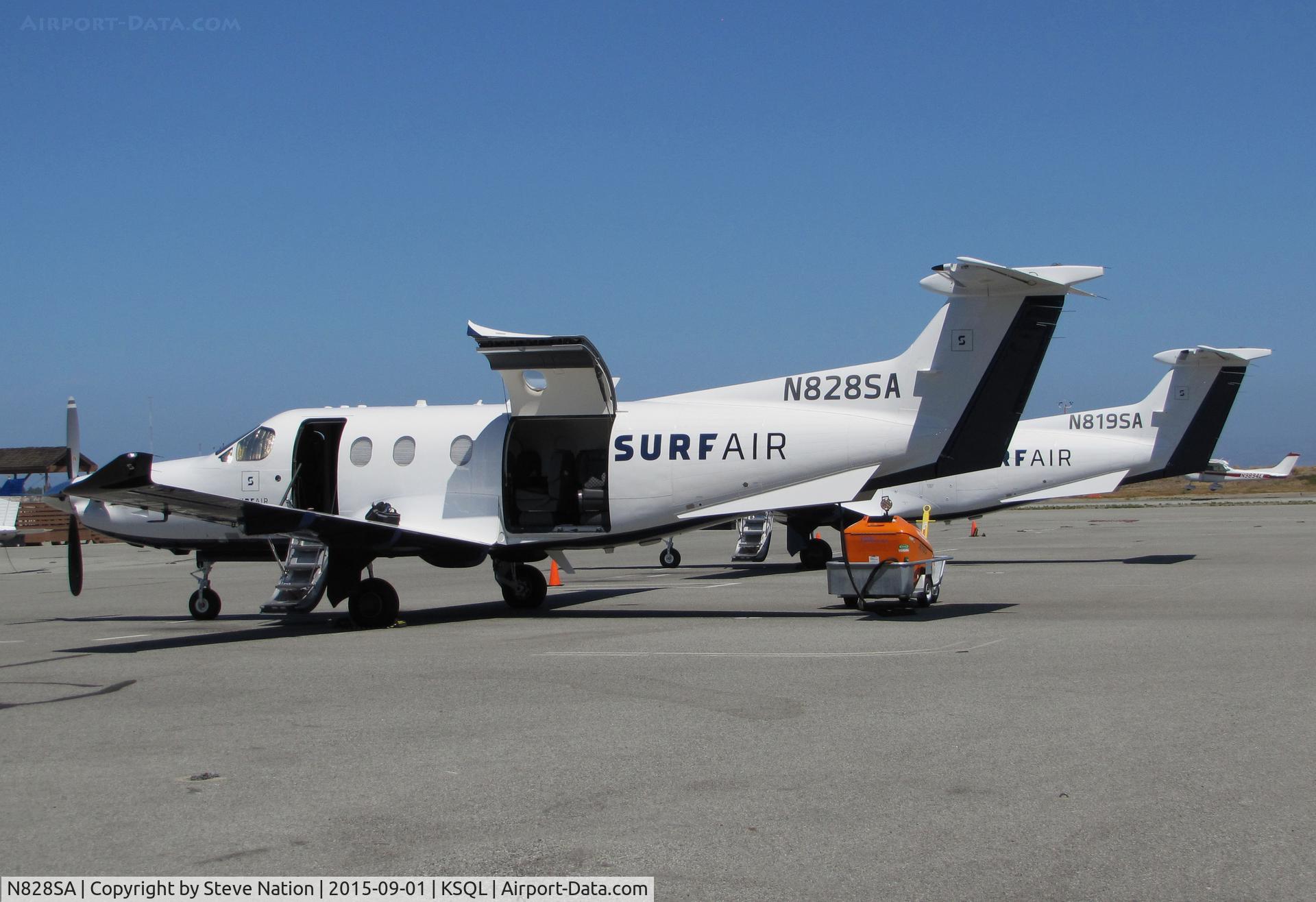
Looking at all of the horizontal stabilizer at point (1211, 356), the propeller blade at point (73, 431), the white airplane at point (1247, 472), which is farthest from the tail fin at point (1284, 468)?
the propeller blade at point (73, 431)

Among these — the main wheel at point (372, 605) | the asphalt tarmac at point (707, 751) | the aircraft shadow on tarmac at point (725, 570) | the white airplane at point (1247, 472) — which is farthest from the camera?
the white airplane at point (1247, 472)

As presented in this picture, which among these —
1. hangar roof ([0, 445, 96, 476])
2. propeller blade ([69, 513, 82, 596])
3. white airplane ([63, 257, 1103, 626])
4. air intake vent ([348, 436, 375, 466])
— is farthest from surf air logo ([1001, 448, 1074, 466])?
hangar roof ([0, 445, 96, 476])

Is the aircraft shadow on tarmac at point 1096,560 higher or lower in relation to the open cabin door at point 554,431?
lower

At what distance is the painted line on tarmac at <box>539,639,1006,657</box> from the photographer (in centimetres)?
1125

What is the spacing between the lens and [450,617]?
55.1ft

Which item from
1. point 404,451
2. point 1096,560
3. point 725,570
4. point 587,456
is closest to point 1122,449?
point 1096,560

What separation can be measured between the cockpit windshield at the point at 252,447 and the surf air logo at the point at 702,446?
18.1 feet

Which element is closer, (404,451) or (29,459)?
(404,451)

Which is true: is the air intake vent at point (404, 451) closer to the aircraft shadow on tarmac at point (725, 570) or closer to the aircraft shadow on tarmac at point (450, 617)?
the aircraft shadow on tarmac at point (450, 617)

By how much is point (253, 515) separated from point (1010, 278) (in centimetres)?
1000

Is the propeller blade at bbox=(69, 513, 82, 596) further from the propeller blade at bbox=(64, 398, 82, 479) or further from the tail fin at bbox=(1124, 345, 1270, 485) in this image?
the tail fin at bbox=(1124, 345, 1270, 485)

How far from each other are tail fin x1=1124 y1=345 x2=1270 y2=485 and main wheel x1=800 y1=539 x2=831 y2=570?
26.0 feet

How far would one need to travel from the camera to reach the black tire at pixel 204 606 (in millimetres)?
16938

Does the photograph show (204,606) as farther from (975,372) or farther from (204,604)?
(975,372)
